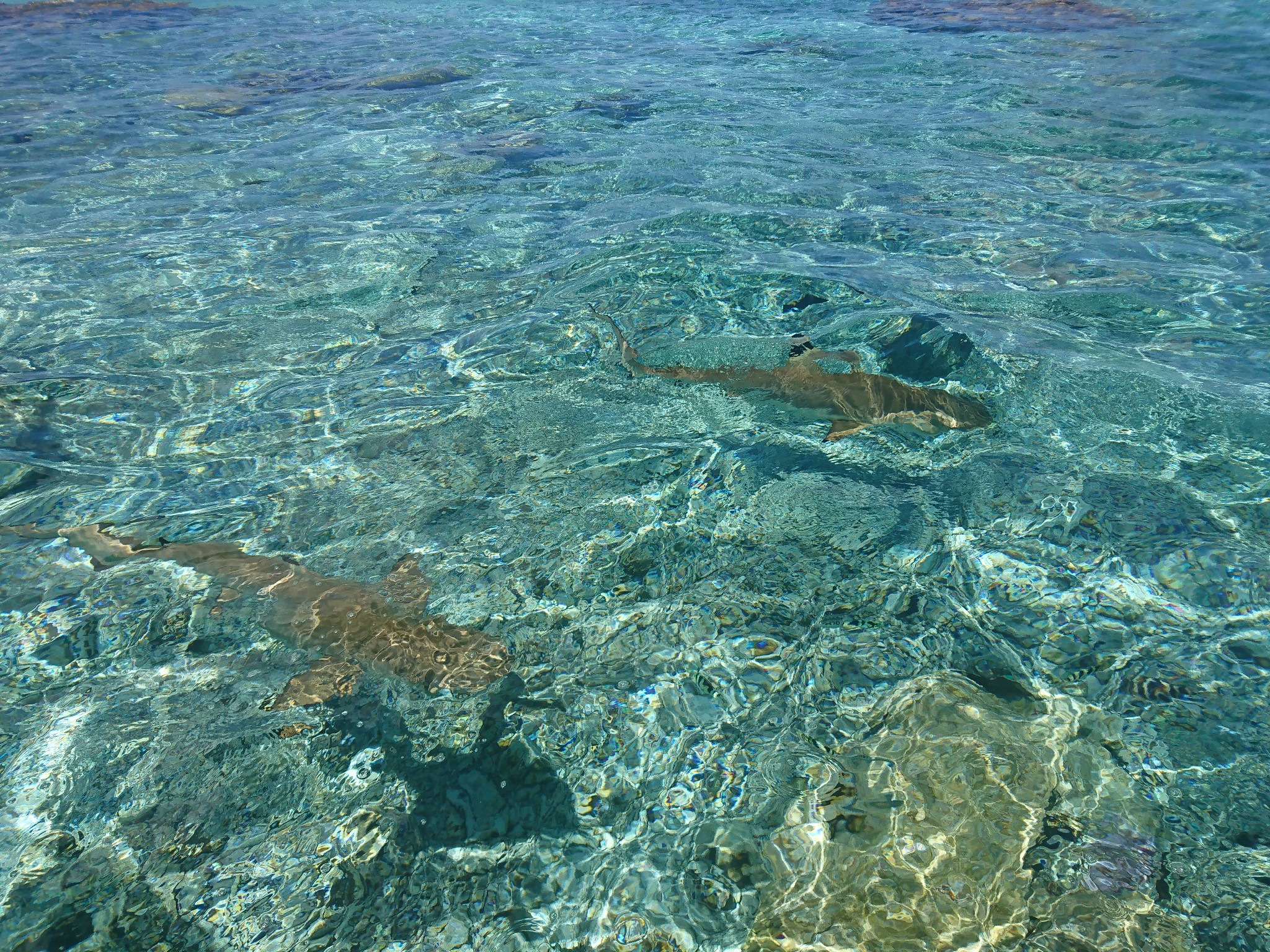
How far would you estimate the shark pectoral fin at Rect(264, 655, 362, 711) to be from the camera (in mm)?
2859

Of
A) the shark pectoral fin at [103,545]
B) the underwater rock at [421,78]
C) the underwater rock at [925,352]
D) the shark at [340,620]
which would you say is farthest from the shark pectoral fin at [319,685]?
the underwater rock at [421,78]

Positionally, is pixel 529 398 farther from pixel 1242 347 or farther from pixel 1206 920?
pixel 1242 347

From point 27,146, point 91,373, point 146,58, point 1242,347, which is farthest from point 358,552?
point 146,58

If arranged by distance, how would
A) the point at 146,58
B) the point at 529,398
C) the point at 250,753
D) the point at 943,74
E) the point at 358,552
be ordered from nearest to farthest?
the point at 250,753 → the point at 358,552 → the point at 529,398 → the point at 943,74 → the point at 146,58

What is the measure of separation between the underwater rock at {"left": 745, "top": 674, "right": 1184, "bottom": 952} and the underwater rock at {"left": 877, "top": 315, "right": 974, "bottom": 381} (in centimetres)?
222

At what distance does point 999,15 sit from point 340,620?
632 inches

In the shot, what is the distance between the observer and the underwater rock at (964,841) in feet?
7.14

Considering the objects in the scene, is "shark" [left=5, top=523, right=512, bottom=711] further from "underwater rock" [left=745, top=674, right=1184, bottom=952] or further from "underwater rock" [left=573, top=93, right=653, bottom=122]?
"underwater rock" [left=573, top=93, right=653, bottom=122]

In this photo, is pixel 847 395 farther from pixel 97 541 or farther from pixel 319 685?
pixel 97 541

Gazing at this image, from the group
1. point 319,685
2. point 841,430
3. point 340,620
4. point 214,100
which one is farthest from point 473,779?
point 214,100

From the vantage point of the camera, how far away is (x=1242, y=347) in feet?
15.9

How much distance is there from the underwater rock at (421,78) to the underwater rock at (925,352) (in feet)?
29.4

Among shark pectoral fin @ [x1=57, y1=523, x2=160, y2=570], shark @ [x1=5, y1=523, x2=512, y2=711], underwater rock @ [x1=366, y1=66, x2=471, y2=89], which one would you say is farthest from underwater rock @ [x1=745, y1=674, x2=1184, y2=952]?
underwater rock @ [x1=366, y1=66, x2=471, y2=89]

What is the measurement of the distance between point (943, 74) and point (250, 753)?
11.7 metres
